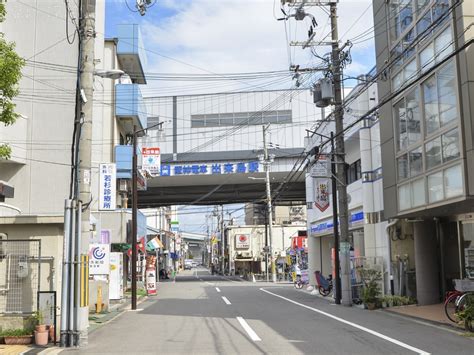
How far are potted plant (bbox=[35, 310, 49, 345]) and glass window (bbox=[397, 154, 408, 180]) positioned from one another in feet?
42.5

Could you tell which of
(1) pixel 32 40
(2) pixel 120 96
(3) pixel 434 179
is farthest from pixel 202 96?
(3) pixel 434 179

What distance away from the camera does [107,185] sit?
1130 inches

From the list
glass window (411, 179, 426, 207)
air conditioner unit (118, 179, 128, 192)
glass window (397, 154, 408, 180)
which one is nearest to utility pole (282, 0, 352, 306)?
glass window (397, 154, 408, 180)

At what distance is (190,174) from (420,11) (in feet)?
99.8

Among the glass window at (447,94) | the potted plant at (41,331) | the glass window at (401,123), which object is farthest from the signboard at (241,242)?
the potted plant at (41,331)

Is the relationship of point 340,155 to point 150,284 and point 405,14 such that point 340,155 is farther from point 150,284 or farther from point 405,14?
point 150,284

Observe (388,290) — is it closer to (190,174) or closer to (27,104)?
(27,104)

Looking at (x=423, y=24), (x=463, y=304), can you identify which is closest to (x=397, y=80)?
(x=423, y=24)

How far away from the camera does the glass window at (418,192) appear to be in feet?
59.7

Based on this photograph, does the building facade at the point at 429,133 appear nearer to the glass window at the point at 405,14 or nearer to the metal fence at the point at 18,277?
the glass window at the point at 405,14

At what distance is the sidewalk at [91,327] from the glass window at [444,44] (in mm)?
12863

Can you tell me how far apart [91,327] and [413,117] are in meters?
12.4

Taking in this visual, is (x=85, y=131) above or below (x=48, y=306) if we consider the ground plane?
above

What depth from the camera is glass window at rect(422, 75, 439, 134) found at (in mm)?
17198
